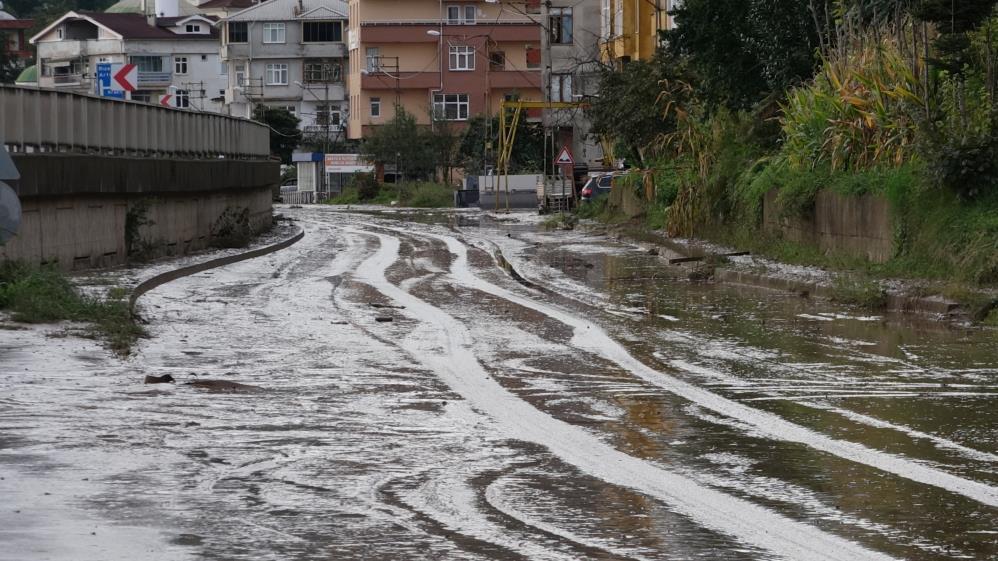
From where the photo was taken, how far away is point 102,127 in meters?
25.5

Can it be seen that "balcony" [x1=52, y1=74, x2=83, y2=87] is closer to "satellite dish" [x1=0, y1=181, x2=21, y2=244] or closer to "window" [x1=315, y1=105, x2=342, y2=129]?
"window" [x1=315, y1=105, x2=342, y2=129]

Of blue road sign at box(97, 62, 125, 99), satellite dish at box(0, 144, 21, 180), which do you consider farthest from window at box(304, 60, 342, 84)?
satellite dish at box(0, 144, 21, 180)

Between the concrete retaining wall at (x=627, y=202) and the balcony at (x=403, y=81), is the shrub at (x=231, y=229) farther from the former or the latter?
the balcony at (x=403, y=81)

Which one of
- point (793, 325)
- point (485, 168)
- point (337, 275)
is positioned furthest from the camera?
point (485, 168)

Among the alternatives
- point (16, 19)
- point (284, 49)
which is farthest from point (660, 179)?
point (16, 19)

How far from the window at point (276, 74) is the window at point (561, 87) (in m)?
37.3

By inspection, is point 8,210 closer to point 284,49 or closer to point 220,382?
point 220,382

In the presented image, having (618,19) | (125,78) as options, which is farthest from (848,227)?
(618,19)

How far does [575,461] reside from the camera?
959 centimetres

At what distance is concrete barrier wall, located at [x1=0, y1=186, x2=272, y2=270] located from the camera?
21250mm

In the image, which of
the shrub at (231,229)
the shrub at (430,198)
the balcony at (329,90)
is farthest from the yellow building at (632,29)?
the balcony at (329,90)

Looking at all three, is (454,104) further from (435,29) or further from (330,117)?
(330,117)

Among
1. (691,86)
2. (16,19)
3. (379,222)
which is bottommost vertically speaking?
(379,222)

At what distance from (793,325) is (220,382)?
7506 millimetres
